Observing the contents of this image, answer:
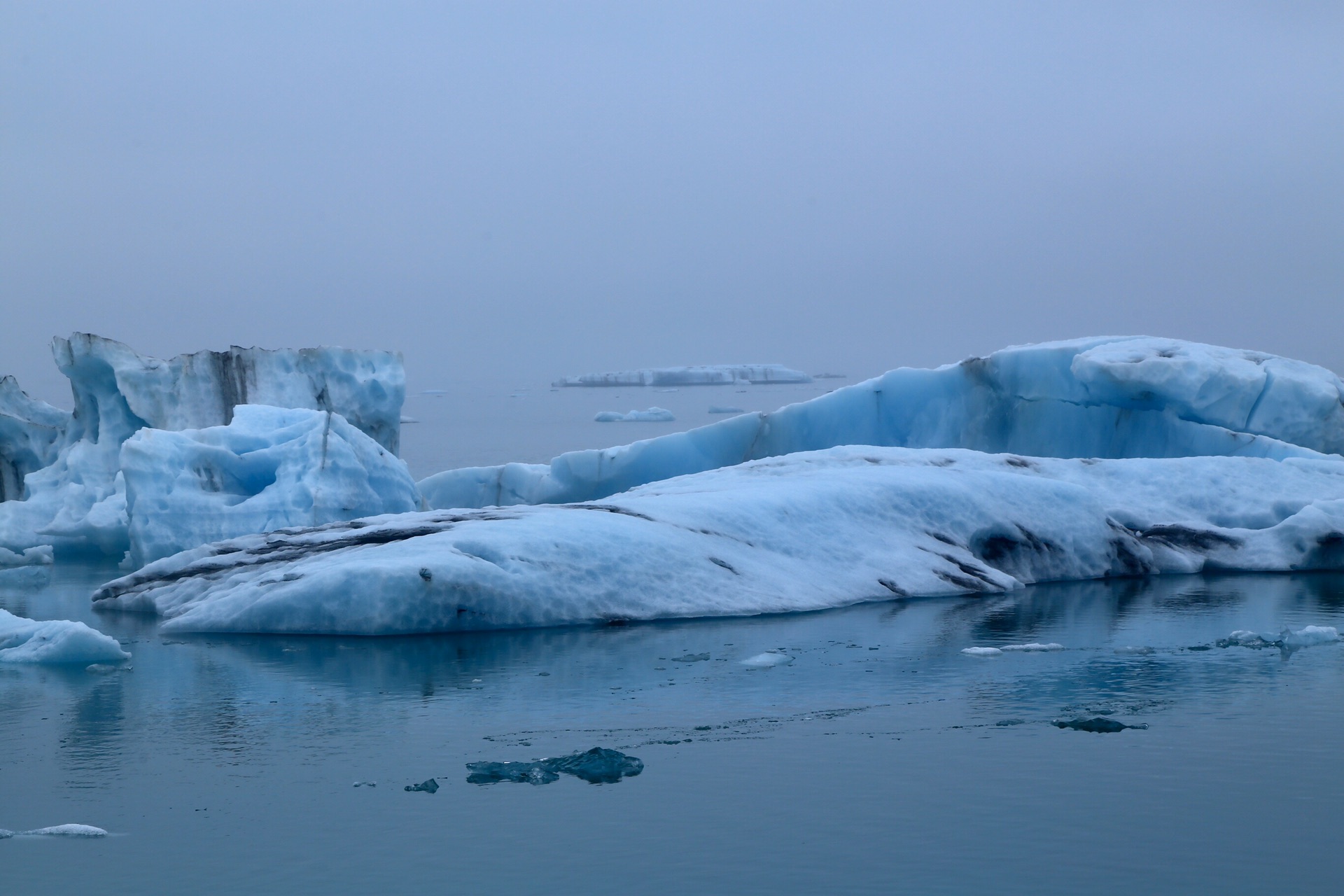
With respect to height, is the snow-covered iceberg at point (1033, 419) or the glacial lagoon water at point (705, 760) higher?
the snow-covered iceberg at point (1033, 419)

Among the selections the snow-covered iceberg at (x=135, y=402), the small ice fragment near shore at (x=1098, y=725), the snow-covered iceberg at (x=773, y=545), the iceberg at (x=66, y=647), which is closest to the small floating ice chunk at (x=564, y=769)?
the small ice fragment near shore at (x=1098, y=725)

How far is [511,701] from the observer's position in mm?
7469

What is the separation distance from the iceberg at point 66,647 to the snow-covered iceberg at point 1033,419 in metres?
8.64

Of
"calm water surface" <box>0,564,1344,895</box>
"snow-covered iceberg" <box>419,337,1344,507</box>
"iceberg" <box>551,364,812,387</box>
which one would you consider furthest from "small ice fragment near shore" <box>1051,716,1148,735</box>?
"iceberg" <box>551,364,812,387</box>

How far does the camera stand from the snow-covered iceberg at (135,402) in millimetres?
17578

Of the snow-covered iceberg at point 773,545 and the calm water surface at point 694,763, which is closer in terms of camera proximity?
the calm water surface at point 694,763

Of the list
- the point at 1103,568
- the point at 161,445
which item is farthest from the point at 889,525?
the point at 161,445

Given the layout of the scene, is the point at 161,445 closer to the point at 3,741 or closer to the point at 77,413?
the point at 77,413

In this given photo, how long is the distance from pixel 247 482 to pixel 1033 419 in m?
9.50

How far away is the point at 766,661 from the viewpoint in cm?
838

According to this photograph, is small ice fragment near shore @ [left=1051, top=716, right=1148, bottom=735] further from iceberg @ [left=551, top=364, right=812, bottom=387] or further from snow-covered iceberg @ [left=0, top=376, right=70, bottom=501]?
iceberg @ [left=551, top=364, right=812, bottom=387]

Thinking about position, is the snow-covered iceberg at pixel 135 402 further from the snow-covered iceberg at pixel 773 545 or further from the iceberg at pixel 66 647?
the iceberg at pixel 66 647

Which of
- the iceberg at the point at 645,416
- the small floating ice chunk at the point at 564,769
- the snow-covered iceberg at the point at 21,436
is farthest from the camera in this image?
the iceberg at the point at 645,416

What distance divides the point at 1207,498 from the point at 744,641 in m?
6.39
